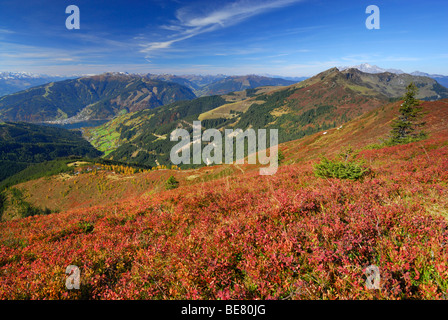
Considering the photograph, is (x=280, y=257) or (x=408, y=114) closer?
(x=280, y=257)

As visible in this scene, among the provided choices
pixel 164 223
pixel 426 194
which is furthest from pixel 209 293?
pixel 426 194

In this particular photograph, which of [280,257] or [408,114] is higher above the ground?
[408,114]

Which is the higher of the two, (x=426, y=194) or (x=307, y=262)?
(x=426, y=194)

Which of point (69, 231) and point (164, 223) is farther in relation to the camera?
point (69, 231)

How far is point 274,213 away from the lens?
18.5 ft

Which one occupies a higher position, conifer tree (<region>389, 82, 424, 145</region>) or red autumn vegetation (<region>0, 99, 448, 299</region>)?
conifer tree (<region>389, 82, 424, 145</region>)

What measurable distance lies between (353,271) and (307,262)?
0.87 metres

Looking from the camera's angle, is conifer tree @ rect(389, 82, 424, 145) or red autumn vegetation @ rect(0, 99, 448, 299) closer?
red autumn vegetation @ rect(0, 99, 448, 299)

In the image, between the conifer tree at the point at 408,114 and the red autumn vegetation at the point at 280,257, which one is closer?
the red autumn vegetation at the point at 280,257

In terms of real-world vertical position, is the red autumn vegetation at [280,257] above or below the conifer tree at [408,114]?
below

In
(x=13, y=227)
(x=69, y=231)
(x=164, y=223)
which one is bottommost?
(x=13, y=227)
